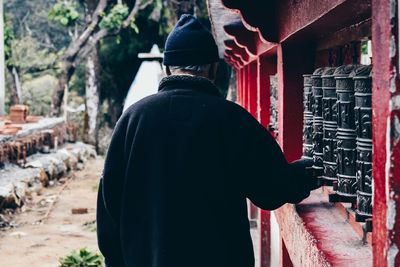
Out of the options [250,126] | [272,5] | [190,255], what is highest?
[272,5]

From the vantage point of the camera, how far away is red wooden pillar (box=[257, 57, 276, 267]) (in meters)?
6.73

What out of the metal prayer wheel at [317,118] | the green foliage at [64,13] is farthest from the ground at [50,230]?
the green foliage at [64,13]

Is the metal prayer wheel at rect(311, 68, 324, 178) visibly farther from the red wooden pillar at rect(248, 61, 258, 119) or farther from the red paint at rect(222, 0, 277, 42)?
the red wooden pillar at rect(248, 61, 258, 119)

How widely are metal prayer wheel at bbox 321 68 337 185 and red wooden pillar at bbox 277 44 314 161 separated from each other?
0.94 m

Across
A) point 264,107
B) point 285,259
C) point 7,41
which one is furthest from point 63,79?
point 285,259

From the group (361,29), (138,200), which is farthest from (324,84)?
(138,200)

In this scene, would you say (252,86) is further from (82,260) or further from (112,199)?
(112,199)

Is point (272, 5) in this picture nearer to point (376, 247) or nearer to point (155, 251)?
point (155, 251)

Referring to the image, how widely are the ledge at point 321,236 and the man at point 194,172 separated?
0.75ft

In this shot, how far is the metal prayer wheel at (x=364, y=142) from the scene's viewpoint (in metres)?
2.47

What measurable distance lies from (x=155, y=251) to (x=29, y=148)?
13.9 metres

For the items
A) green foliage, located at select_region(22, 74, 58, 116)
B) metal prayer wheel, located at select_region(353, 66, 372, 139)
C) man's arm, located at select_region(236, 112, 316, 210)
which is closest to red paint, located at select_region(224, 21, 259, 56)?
man's arm, located at select_region(236, 112, 316, 210)

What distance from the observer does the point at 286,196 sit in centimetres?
288

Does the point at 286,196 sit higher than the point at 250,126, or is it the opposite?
the point at 250,126
